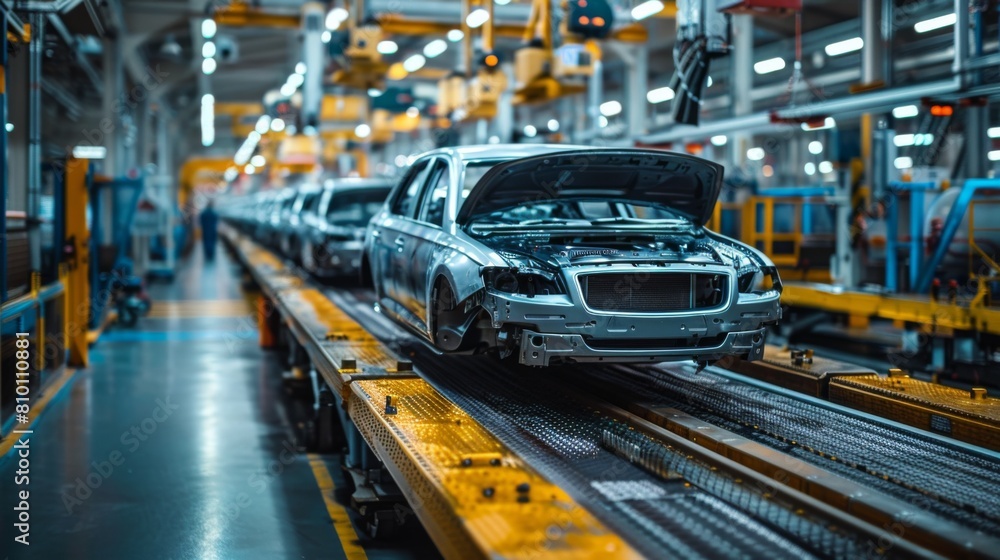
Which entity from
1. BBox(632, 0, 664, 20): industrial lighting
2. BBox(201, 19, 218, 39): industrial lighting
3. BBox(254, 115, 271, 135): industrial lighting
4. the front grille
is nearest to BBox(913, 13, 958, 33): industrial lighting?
BBox(632, 0, 664, 20): industrial lighting

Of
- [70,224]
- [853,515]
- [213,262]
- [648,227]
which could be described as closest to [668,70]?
[213,262]

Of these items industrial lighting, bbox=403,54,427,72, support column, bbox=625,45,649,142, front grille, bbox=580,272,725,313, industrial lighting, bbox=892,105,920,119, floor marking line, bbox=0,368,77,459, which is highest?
industrial lighting, bbox=403,54,427,72

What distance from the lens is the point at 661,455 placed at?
166 inches

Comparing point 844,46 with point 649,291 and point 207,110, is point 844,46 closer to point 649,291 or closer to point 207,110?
point 649,291

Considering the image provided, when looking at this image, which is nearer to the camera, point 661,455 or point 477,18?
point 661,455

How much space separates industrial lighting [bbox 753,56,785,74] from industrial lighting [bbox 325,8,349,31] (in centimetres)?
944

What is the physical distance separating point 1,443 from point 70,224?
375 cm

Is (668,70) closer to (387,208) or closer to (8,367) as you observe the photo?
(387,208)

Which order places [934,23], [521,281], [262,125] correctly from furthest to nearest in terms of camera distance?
[262,125] < [934,23] < [521,281]

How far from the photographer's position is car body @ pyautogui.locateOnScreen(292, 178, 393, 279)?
38.6 ft

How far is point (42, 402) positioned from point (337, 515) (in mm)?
3859

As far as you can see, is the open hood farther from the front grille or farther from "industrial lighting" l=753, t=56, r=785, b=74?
"industrial lighting" l=753, t=56, r=785, b=74

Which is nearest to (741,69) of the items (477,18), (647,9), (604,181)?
(647,9)

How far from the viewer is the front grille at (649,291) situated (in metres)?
4.82
